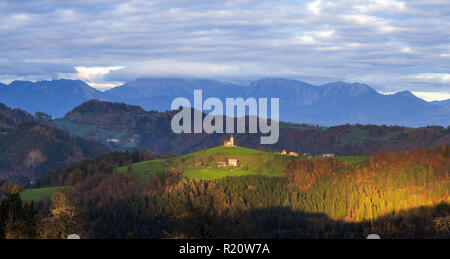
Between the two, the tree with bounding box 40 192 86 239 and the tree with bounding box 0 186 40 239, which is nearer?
the tree with bounding box 40 192 86 239

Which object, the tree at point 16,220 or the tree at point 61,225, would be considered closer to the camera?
the tree at point 61,225

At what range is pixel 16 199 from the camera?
328 ft
